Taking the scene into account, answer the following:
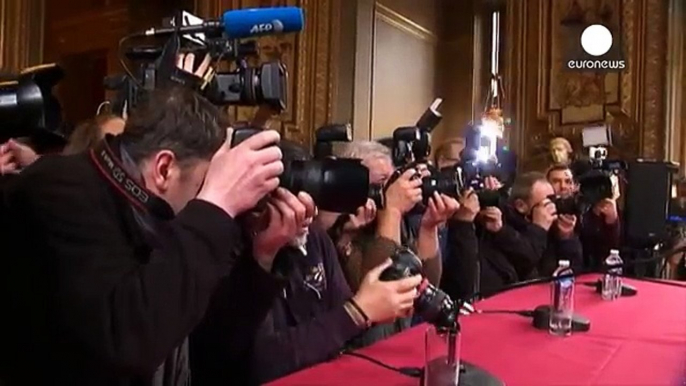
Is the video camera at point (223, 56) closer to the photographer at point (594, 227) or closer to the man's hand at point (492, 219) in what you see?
the man's hand at point (492, 219)

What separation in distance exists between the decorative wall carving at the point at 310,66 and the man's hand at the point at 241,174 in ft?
10.7

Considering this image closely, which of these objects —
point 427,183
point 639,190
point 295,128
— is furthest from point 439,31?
point 639,190

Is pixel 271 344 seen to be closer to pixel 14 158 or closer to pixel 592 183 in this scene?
pixel 14 158

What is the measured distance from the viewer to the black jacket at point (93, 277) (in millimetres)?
926

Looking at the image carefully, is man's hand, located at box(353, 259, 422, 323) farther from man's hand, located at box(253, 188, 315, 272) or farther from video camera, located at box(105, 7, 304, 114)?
video camera, located at box(105, 7, 304, 114)

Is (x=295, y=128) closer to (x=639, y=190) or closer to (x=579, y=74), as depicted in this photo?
(x=579, y=74)

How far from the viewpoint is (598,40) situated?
4324 millimetres

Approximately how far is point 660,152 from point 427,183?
2.53 m

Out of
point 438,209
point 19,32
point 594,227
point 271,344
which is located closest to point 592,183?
point 438,209

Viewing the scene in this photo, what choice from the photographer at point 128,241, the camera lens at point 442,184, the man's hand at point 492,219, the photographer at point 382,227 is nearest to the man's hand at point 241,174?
the photographer at point 128,241

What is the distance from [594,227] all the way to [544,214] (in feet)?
1.29

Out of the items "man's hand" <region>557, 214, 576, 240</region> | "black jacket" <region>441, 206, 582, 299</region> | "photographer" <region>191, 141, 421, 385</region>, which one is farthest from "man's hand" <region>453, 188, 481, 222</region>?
"photographer" <region>191, 141, 421, 385</region>

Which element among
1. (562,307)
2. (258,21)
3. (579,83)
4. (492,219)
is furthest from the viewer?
(579,83)

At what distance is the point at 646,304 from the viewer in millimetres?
1939
